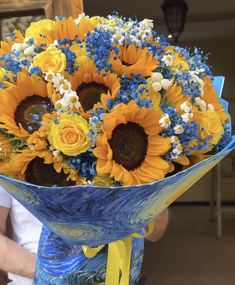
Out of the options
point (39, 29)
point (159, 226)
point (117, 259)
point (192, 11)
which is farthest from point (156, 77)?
point (192, 11)

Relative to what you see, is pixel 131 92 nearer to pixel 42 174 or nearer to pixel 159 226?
pixel 42 174

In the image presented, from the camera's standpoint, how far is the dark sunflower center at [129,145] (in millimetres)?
755

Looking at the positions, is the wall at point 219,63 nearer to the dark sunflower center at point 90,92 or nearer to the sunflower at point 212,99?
the sunflower at point 212,99

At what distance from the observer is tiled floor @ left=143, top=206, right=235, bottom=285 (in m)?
3.95

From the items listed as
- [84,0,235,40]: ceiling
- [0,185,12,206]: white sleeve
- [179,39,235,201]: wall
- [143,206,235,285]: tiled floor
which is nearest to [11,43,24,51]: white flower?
[0,185,12,206]: white sleeve

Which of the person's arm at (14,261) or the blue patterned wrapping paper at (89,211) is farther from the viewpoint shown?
the person's arm at (14,261)

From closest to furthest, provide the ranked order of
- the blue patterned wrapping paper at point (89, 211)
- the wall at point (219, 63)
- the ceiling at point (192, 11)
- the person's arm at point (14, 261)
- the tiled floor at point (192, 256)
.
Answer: the blue patterned wrapping paper at point (89, 211), the person's arm at point (14, 261), the tiled floor at point (192, 256), the ceiling at point (192, 11), the wall at point (219, 63)

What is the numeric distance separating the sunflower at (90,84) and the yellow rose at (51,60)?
21 mm

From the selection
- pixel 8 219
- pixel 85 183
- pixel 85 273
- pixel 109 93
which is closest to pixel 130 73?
pixel 109 93

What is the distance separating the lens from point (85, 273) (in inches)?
36.6

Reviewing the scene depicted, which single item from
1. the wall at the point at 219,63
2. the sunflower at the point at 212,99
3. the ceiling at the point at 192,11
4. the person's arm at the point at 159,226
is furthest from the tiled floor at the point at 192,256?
the sunflower at the point at 212,99

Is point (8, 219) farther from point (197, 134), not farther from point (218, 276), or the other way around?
point (218, 276)

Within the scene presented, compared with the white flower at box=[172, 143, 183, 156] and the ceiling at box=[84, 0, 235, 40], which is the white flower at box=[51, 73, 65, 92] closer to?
the white flower at box=[172, 143, 183, 156]

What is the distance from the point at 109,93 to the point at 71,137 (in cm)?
9
